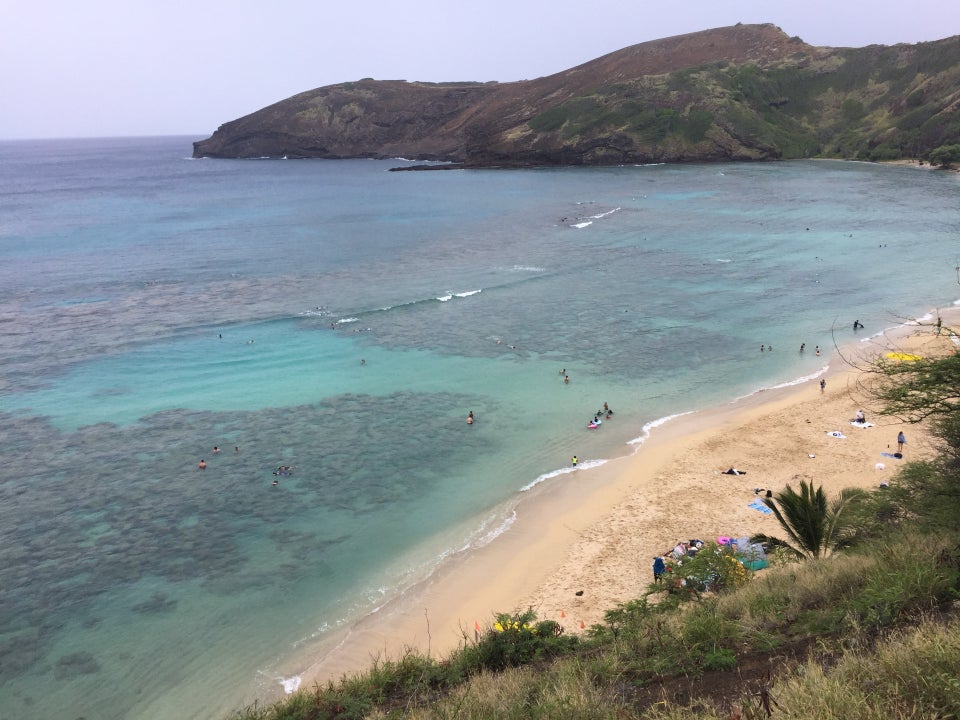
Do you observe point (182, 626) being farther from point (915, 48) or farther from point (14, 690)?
point (915, 48)

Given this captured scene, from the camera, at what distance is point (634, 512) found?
2248 centimetres

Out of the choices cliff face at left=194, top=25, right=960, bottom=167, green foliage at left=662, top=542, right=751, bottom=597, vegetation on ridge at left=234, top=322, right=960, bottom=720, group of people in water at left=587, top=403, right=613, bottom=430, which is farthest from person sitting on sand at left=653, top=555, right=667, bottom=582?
cliff face at left=194, top=25, right=960, bottom=167

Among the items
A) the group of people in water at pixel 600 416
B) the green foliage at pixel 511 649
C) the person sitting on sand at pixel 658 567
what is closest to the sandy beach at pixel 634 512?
the person sitting on sand at pixel 658 567

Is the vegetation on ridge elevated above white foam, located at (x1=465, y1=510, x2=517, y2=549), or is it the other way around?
the vegetation on ridge

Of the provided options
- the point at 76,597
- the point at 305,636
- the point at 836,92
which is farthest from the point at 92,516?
the point at 836,92

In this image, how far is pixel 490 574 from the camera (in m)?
19.7

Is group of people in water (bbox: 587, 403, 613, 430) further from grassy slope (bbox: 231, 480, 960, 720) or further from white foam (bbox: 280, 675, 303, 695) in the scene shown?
white foam (bbox: 280, 675, 303, 695)

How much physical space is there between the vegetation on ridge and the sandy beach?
128 inches

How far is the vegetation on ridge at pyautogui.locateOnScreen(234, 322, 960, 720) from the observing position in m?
Answer: 7.46

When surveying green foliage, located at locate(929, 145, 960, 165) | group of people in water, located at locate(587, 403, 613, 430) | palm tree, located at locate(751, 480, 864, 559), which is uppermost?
green foliage, located at locate(929, 145, 960, 165)

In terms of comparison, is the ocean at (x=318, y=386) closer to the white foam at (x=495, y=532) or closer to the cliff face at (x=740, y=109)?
the white foam at (x=495, y=532)

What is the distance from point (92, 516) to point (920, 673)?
24.0 m

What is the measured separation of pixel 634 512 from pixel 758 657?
1314cm

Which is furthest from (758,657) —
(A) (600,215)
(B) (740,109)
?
(B) (740,109)
